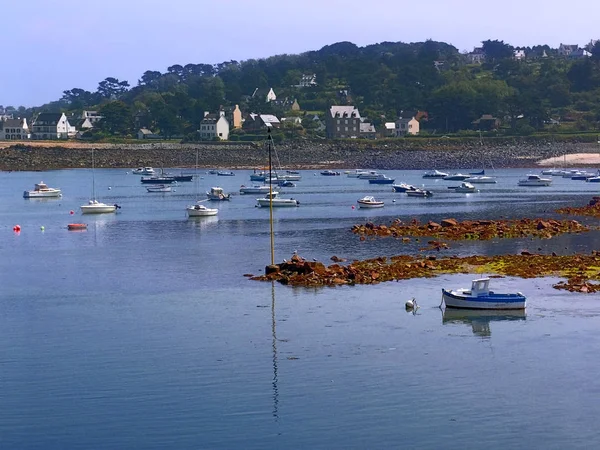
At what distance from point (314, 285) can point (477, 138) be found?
436 feet

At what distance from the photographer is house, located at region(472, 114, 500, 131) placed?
18450 centimetres

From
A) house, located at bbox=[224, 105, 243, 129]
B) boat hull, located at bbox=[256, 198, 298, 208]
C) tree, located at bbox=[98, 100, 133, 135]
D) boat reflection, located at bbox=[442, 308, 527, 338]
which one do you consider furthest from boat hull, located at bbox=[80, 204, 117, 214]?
tree, located at bbox=[98, 100, 133, 135]

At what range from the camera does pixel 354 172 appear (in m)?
150

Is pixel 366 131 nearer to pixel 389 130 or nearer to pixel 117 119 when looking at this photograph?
pixel 389 130

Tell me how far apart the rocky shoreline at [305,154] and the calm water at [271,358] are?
103 meters

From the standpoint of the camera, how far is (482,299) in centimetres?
4256

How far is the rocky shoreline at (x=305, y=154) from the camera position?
548ft

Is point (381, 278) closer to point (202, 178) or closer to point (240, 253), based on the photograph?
point (240, 253)

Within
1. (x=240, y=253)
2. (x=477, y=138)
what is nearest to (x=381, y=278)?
(x=240, y=253)

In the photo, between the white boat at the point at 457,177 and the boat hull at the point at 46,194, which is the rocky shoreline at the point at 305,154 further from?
the boat hull at the point at 46,194

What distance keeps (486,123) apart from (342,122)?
26278mm

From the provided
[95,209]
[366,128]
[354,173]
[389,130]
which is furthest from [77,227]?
[389,130]

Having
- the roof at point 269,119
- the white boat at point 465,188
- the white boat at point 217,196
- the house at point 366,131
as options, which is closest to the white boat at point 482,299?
the white boat at point 217,196

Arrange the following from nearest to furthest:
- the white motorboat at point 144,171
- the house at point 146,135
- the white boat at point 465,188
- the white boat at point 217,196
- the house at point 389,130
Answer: the white boat at point 217,196 < the white boat at point 465,188 < the white motorboat at point 144,171 < the house at point 389,130 < the house at point 146,135
